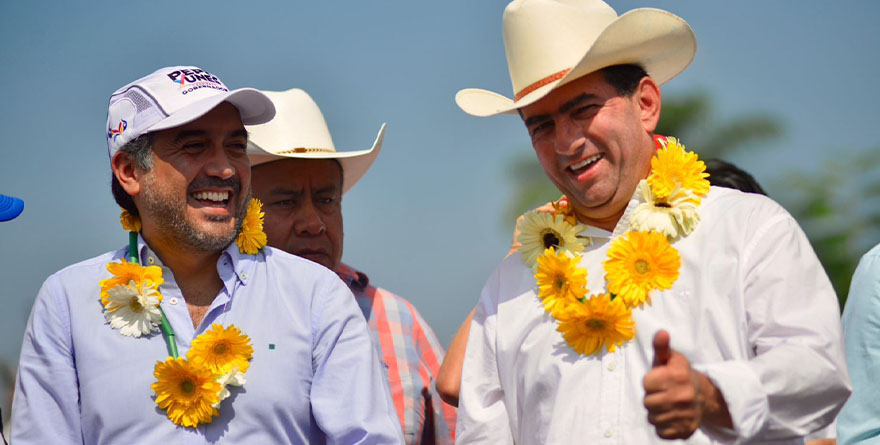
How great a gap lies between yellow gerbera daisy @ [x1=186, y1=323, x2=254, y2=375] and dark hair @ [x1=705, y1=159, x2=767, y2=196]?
2.75 metres

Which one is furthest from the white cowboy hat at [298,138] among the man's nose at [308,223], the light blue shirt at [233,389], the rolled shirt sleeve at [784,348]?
the rolled shirt sleeve at [784,348]

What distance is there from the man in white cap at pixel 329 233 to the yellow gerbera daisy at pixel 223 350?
166cm

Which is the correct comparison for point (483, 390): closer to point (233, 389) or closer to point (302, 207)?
point (233, 389)

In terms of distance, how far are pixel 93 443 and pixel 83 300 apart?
1.80ft

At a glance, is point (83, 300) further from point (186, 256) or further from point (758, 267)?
point (758, 267)

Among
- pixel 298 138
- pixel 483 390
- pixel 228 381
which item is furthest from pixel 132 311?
pixel 298 138

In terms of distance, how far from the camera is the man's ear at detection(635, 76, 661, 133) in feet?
13.1

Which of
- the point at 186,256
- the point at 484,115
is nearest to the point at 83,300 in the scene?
the point at 186,256

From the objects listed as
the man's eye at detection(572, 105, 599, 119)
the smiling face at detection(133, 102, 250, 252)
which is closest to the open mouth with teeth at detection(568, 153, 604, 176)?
the man's eye at detection(572, 105, 599, 119)

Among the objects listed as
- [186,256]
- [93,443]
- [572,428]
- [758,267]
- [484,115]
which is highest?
[484,115]

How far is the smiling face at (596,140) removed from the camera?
3.88 meters

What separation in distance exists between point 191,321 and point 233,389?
35 centimetres

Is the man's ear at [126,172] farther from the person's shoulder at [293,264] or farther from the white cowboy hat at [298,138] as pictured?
the white cowboy hat at [298,138]

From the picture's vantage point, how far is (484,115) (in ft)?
14.1
